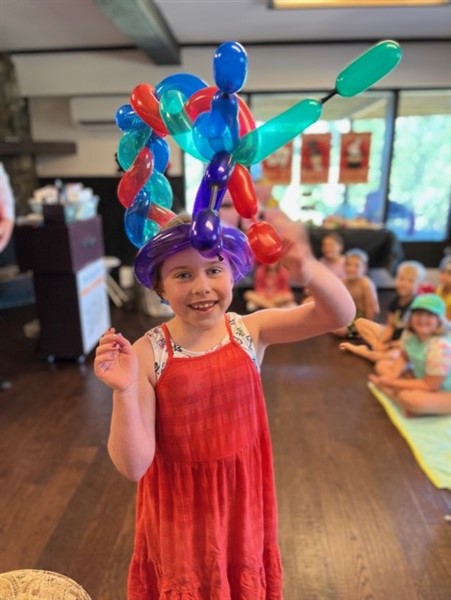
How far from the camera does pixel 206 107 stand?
1.77ft

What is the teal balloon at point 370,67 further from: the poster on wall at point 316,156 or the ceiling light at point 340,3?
the ceiling light at point 340,3

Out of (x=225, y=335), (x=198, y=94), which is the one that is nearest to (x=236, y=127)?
(x=198, y=94)

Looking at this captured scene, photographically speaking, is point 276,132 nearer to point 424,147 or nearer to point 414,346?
point 424,147

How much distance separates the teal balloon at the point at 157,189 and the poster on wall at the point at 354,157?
78 cm

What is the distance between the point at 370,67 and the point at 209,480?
0.56m

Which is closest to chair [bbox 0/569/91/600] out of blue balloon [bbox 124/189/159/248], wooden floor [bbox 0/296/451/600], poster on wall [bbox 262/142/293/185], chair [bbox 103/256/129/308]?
wooden floor [bbox 0/296/451/600]

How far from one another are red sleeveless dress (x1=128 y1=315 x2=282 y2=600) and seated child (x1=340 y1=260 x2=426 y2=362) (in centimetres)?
19

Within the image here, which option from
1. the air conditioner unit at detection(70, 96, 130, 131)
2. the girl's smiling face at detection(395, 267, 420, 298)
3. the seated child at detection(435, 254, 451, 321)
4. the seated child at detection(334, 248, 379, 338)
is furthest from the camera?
the air conditioner unit at detection(70, 96, 130, 131)

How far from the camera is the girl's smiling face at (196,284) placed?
0.58 meters

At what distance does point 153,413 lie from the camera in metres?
0.62

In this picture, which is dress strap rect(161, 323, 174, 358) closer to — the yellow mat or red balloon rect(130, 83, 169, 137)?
red balloon rect(130, 83, 169, 137)

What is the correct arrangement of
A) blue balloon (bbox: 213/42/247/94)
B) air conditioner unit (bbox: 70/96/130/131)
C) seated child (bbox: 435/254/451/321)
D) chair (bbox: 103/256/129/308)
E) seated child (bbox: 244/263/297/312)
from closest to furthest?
blue balloon (bbox: 213/42/247/94)
seated child (bbox: 435/254/451/321)
seated child (bbox: 244/263/297/312)
chair (bbox: 103/256/129/308)
air conditioner unit (bbox: 70/96/130/131)

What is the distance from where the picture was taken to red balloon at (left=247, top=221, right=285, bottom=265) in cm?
49

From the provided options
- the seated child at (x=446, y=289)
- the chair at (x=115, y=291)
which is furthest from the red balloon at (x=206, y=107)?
the chair at (x=115, y=291)
